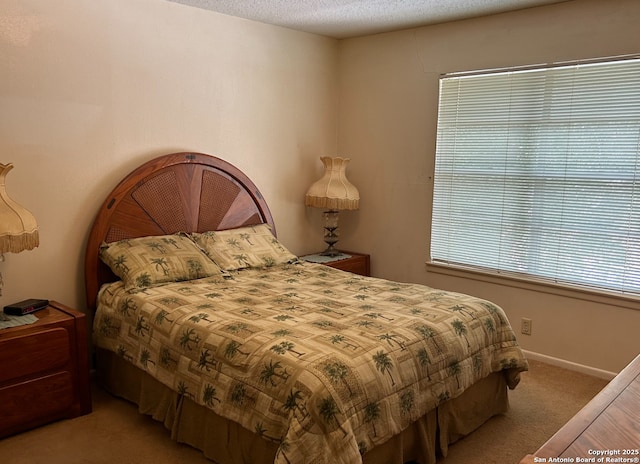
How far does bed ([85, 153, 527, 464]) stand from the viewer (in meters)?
1.98

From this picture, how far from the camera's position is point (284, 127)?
167 inches

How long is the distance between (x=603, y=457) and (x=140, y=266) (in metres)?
2.58

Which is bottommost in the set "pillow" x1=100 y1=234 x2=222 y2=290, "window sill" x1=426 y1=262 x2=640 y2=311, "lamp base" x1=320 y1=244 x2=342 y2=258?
"window sill" x1=426 y1=262 x2=640 y2=311

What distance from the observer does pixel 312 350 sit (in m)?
2.07

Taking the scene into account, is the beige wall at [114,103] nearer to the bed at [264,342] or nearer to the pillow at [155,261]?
the bed at [264,342]

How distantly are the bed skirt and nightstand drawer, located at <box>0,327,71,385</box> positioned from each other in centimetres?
36

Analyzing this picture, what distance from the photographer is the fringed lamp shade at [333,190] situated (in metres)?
4.20

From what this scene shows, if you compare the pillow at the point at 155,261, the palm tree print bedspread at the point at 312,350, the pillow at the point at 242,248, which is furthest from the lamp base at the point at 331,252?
the pillow at the point at 155,261

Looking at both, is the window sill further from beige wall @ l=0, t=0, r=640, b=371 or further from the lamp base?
the lamp base

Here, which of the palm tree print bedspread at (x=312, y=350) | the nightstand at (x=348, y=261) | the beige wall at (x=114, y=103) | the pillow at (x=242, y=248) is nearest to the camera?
the palm tree print bedspread at (x=312, y=350)

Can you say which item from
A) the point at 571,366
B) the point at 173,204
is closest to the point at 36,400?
the point at 173,204

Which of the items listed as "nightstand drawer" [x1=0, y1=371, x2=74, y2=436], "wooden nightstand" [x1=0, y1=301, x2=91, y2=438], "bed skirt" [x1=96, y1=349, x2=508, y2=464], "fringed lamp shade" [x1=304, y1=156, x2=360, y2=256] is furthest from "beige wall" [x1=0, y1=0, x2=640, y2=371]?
"bed skirt" [x1=96, y1=349, x2=508, y2=464]

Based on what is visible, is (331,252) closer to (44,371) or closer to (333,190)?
(333,190)

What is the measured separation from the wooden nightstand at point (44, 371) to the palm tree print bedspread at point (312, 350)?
0.22m
